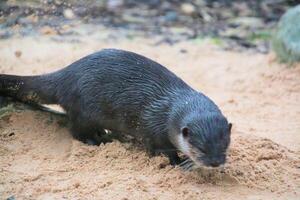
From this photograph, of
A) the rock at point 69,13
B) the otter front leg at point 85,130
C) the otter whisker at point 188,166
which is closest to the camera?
the otter whisker at point 188,166

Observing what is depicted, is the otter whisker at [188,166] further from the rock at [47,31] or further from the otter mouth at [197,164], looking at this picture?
the rock at [47,31]

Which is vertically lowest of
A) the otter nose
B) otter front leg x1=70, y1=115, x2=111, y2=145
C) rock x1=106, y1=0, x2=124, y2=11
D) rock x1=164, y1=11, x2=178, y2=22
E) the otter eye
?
rock x1=164, y1=11, x2=178, y2=22

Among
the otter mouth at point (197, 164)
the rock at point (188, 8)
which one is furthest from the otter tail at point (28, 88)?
the rock at point (188, 8)

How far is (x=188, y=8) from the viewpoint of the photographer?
1004 cm

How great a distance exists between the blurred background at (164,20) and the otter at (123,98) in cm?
204

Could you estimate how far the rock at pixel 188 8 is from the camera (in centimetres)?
991

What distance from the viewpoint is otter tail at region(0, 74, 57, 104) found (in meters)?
5.09

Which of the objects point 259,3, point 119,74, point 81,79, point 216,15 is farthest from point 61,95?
point 259,3

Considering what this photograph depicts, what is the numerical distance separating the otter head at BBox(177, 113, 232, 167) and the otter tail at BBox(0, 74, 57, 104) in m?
1.43

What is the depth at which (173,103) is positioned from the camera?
15.0ft

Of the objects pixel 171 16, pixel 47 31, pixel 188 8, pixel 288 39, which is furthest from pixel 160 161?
pixel 188 8

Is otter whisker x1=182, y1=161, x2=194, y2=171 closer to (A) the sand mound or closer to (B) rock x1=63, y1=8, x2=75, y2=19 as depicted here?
(A) the sand mound

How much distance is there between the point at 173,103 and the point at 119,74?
0.55 meters

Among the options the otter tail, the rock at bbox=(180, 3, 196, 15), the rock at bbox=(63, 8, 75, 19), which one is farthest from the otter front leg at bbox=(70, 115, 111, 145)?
the rock at bbox=(180, 3, 196, 15)
